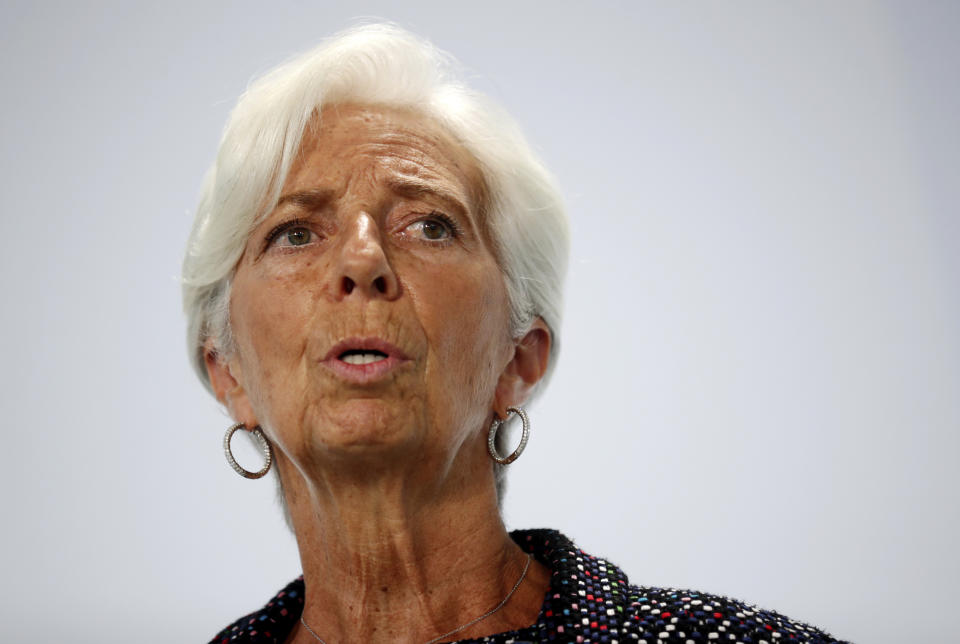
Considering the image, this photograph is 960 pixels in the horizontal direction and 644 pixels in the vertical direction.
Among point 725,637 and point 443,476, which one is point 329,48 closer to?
point 443,476

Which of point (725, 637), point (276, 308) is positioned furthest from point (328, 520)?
point (725, 637)

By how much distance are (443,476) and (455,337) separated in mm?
249

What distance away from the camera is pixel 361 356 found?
1853mm

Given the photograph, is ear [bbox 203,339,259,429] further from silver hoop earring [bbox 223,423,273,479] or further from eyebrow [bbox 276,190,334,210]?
eyebrow [bbox 276,190,334,210]

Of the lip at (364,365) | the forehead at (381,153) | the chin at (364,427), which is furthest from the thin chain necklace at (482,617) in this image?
the forehead at (381,153)

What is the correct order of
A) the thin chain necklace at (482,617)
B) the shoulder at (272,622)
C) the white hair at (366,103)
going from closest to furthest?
the thin chain necklace at (482,617) < the white hair at (366,103) < the shoulder at (272,622)

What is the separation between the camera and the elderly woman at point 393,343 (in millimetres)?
1865

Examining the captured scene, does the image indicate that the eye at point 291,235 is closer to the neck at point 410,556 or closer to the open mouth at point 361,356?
the open mouth at point 361,356

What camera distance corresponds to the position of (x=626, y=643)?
185 cm

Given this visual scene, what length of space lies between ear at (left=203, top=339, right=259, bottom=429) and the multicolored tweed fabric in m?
0.60

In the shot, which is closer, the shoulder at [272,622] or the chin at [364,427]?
the chin at [364,427]

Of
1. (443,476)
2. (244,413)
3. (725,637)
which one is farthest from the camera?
(244,413)

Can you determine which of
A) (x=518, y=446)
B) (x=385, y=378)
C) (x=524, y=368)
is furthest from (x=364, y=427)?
(x=524, y=368)

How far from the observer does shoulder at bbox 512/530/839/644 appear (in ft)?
6.06
